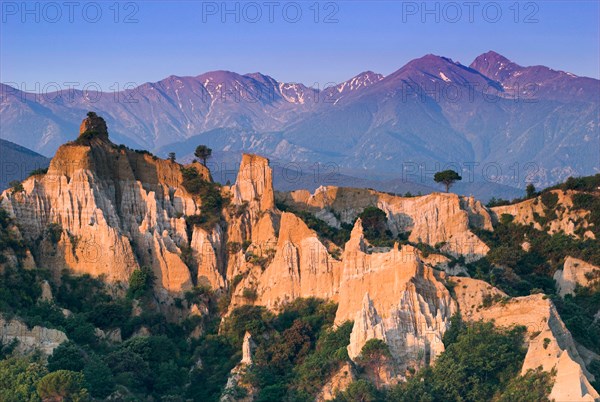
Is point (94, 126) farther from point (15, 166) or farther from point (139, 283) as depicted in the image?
point (15, 166)

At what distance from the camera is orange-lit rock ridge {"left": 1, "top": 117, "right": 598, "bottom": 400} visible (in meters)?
65.5

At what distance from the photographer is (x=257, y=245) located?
261 ft

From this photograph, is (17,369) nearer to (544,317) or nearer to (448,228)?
(544,317)

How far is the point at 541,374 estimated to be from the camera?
5941 centimetres

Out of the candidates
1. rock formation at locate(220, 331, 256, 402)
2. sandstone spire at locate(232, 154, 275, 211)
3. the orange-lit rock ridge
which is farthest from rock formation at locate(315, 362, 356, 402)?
sandstone spire at locate(232, 154, 275, 211)

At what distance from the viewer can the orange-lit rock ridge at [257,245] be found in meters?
65.5

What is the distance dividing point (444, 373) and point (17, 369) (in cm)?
1962

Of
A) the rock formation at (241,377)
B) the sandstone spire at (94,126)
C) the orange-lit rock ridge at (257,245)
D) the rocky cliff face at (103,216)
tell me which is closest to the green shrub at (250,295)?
the orange-lit rock ridge at (257,245)

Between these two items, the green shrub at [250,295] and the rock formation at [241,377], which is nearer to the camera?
the rock formation at [241,377]

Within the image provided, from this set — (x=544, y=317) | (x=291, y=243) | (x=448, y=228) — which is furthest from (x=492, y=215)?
(x=544, y=317)

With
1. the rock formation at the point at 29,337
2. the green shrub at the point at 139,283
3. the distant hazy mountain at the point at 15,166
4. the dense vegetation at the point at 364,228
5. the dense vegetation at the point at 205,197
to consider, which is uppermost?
the distant hazy mountain at the point at 15,166

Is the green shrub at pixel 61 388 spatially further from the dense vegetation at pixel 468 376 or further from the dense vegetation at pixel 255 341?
the dense vegetation at pixel 468 376

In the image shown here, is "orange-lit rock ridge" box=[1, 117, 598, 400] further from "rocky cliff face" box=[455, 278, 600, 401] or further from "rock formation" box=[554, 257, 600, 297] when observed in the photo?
"rock formation" box=[554, 257, 600, 297]

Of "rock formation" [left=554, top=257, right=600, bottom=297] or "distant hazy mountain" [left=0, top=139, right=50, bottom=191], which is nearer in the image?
"rock formation" [left=554, top=257, right=600, bottom=297]
